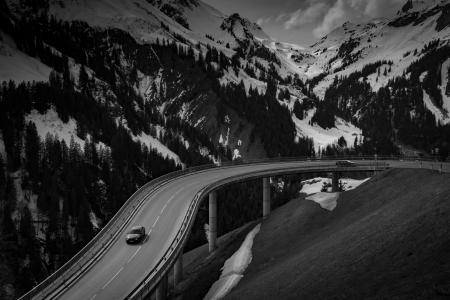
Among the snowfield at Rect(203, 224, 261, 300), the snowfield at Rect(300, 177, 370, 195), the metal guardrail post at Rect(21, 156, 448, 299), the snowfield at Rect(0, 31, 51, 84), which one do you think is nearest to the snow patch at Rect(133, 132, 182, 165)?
the snowfield at Rect(0, 31, 51, 84)

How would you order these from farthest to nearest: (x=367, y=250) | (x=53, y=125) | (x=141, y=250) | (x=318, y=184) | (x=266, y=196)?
(x=318, y=184) → (x=53, y=125) → (x=266, y=196) → (x=141, y=250) → (x=367, y=250)

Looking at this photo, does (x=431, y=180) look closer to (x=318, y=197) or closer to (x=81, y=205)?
(x=318, y=197)

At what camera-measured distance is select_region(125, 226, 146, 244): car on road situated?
1641 inches

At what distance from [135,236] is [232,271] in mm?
15165

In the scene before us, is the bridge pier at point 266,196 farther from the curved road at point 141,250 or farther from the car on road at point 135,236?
the car on road at point 135,236

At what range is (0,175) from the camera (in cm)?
10744

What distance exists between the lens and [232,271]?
4925cm

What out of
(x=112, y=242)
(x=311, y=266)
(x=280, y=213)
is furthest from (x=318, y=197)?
(x=112, y=242)

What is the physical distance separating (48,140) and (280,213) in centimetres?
8928

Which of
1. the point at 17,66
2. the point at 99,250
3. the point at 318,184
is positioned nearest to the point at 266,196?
the point at 99,250

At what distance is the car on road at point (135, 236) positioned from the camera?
137ft

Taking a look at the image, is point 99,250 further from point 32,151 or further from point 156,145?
point 156,145

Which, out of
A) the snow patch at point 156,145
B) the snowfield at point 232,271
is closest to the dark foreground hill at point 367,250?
the snowfield at point 232,271

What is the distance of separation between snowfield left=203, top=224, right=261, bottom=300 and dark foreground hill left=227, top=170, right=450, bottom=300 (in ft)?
4.11
